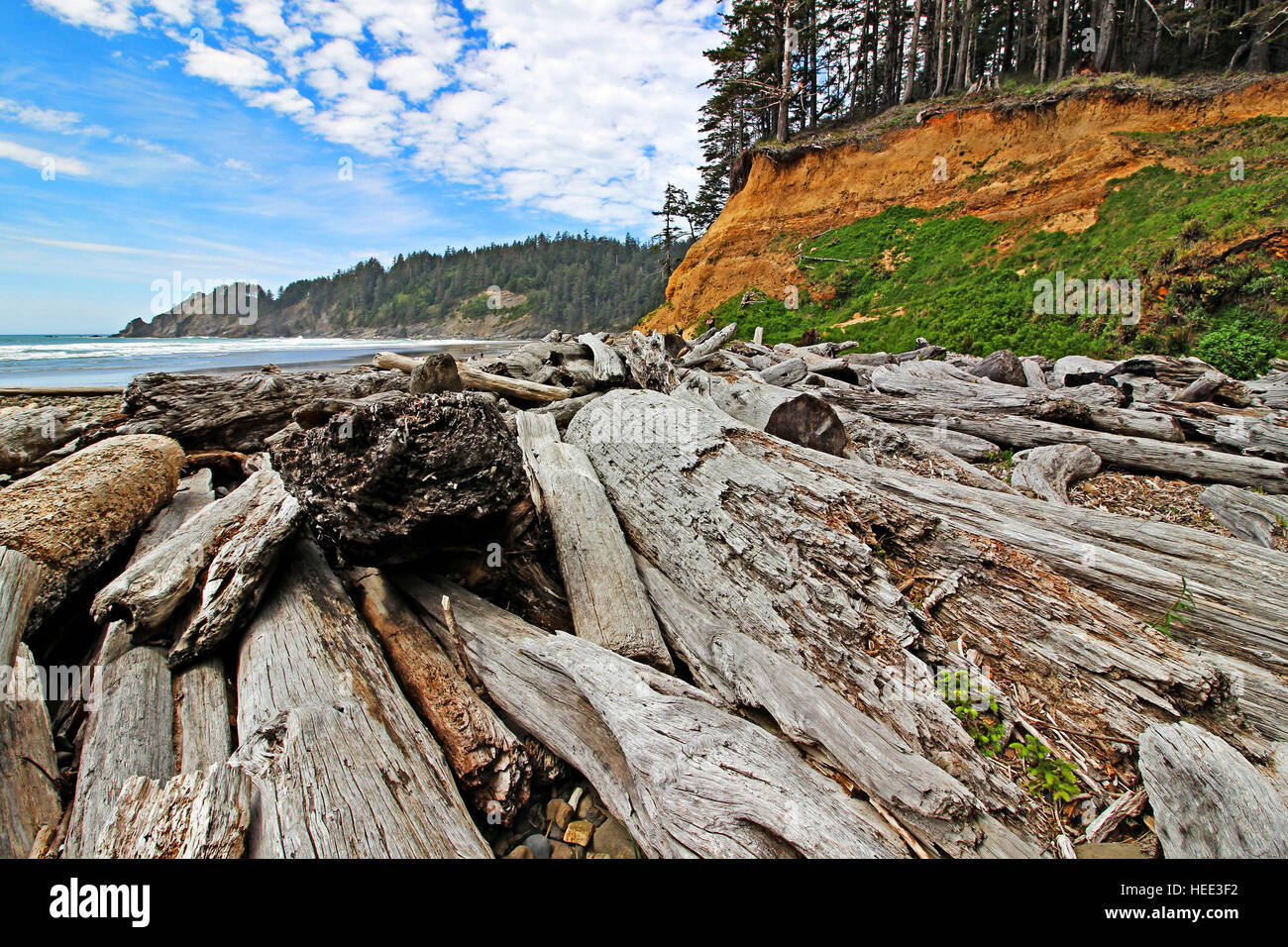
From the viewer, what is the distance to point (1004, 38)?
35.1 meters

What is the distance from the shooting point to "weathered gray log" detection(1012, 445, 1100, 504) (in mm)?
5254

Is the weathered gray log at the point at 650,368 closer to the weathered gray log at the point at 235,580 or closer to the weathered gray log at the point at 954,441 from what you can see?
the weathered gray log at the point at 954,441

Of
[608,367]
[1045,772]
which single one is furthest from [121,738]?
[608,367]

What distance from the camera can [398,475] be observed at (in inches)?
99.4

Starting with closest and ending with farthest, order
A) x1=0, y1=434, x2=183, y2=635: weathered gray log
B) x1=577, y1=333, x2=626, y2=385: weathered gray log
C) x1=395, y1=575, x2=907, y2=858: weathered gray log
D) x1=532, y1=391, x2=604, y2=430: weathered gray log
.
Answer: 1. x1=395, y1=575, x2=907, y2=858: weathered gray log
2. x1=0, y1=434, x2=183, y2=635: weathered gray log
3. x1=532, y1=391, x2=604, y2=430: weathered gray log
4. x1=577, y1=333, x2=626, y2=385: weathered gray log

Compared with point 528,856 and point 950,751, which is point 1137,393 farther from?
point 528,856

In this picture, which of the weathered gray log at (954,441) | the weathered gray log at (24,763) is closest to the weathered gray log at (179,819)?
the weathered gray log at (24,763)

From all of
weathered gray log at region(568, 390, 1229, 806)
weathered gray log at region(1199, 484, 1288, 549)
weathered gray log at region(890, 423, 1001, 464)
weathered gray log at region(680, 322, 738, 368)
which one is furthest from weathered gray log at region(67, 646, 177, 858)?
weathered gray log at region(680, 322, 738, 368)

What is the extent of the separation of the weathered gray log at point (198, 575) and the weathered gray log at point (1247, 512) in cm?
688

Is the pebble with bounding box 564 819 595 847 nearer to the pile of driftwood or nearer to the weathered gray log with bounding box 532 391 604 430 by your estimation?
the pile of driftwood

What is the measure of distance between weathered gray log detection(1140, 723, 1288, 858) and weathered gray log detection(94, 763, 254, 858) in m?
3.21

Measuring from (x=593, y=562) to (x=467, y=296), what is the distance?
117 metres

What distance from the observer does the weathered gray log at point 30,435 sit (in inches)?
177
